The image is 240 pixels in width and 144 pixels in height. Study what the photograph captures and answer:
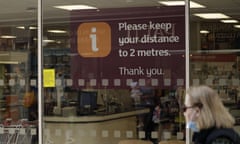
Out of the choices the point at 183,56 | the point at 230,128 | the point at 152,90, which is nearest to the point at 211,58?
the point at 183,56

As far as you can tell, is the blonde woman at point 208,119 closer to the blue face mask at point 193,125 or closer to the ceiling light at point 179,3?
the blue face mask at point 193,125

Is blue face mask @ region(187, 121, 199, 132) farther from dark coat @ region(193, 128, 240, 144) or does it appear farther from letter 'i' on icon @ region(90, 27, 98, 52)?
letter 'i' on icon @ region(90, 27, 98, 52)

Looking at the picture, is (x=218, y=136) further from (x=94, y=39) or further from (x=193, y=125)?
(x=94, y=39)

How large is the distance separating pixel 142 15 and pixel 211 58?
3.80 feet

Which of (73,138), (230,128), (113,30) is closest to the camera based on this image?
(230,128)

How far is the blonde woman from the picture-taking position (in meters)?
3.24

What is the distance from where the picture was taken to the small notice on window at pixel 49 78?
816cm

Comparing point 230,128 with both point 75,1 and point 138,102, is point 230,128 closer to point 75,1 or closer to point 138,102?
point 138,102

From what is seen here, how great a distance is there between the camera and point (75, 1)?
26.9ft

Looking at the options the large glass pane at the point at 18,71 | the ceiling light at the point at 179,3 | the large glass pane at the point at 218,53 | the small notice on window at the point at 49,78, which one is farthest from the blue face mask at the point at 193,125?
the large glass pane at the point at 18,71

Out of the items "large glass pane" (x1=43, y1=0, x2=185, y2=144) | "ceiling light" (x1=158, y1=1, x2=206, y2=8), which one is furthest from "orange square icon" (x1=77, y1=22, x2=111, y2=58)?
"ceiling light" (x1=158, y1=1, x2=206, y2=8)

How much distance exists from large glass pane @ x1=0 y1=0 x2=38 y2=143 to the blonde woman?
5.20 meters

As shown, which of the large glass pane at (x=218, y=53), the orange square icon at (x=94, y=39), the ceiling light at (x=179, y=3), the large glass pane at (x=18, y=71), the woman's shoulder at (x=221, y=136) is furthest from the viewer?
the large glass pane at (x=18, y=71)

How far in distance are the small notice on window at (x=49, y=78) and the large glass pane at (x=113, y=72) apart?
0.05ft
